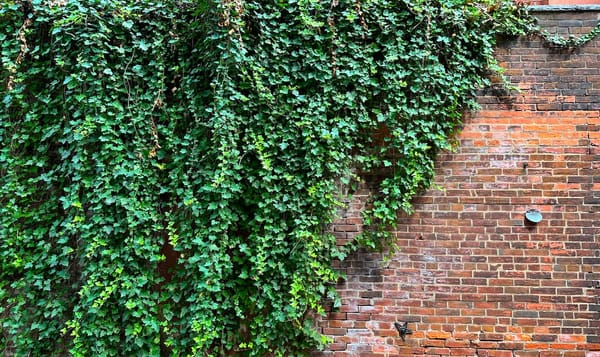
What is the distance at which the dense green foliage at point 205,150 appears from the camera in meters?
3.87

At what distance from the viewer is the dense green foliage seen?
3865mm

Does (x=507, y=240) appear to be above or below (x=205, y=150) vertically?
below

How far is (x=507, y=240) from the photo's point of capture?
13.6ft

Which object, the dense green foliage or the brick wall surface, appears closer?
the dense green foliage

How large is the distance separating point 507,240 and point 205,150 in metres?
3.23

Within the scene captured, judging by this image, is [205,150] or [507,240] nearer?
[205,150]

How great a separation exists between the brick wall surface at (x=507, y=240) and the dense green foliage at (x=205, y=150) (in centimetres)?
31

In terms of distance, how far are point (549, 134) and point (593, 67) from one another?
2.87 feet

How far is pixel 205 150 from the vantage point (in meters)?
3.97

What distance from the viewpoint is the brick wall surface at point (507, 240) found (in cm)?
402

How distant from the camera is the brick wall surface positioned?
4.02 m

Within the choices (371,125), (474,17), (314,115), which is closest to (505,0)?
(474,17)

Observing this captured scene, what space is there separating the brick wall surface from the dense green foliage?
31cm

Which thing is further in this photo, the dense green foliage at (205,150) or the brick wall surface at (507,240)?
the brick wall surface at (507,240)
